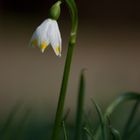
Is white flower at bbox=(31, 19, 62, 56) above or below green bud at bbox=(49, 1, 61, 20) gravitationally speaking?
below

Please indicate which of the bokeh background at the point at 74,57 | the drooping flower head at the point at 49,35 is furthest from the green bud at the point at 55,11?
the bokeh background at the point at 74,57

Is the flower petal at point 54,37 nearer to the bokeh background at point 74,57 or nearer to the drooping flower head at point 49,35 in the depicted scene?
the drooping flower head at point 49,35

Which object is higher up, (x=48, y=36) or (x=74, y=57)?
(x=48, y=36)

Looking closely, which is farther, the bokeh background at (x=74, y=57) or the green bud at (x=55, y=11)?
the bokeh background at (x=74, y=57)

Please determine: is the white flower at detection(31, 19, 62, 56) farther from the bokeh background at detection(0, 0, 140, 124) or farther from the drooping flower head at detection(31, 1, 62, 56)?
the bokeh background at detection(0, 0, 140, 124)

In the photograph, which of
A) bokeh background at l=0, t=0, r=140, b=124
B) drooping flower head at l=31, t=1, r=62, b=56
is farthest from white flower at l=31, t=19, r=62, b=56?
bokeh background at l=0, t=0, r=140, b=124

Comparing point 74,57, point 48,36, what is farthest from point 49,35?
Answer: point 74,57

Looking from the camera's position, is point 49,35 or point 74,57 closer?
point 49,35

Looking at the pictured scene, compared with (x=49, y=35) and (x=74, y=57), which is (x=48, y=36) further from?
(x=74, y=57)

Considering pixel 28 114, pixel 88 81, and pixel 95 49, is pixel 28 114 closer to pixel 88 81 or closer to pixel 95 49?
pixel 88 81
